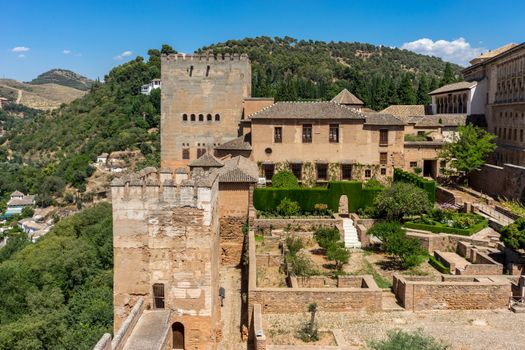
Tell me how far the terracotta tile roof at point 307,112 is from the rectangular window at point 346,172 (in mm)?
3123

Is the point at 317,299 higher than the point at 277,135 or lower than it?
lower

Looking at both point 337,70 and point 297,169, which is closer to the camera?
point 297,169

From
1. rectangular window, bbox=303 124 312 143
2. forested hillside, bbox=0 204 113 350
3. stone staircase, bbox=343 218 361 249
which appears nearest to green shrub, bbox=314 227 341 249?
stone staircase, bbox=343 218 361 249

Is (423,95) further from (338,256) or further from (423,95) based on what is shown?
(338,256)

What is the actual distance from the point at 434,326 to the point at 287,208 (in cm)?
1272

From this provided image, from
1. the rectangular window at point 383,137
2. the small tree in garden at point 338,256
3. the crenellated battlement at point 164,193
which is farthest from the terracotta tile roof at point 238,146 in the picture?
the crenellated battlement at point 164,193

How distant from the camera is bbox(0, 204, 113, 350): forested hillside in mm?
24562

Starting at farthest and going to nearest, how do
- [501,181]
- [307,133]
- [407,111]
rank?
1. [407,111]
2. [307,133]
3. [501,181]

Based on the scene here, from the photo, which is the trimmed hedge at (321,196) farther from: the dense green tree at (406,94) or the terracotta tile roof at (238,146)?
the dense green tree at (406,94)

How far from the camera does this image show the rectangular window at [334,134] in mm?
29062

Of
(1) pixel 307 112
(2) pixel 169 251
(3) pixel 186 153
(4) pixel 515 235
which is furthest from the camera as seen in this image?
(3) pixel 186 153

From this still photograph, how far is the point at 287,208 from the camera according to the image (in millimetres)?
25594

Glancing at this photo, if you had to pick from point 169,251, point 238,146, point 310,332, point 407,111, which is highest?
point 407,111

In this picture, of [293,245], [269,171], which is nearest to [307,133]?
[269,171]
